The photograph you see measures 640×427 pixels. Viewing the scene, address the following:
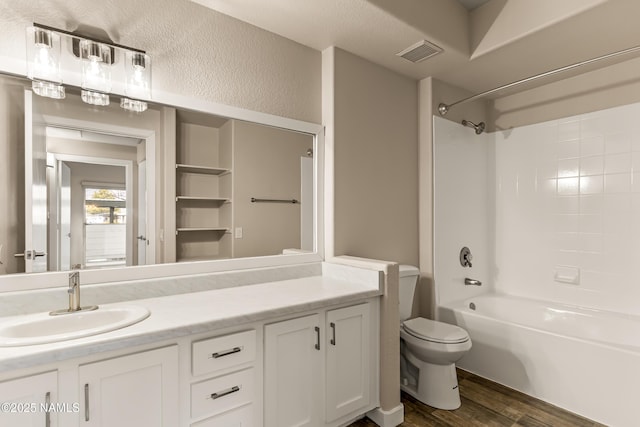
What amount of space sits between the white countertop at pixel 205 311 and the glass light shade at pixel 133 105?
3.09 feet

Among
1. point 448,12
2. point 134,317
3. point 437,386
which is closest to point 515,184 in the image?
point 448,12

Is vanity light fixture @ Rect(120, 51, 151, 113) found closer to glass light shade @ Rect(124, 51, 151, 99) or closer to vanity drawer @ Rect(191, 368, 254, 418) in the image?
glass light shade @ Rect(124, 51, 151, 99)

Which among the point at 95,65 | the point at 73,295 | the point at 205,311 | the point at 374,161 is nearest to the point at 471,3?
the point at 374,161

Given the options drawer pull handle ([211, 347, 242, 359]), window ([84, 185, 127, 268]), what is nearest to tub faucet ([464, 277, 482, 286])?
drawer pull handle ([211, 347, 242, 359])

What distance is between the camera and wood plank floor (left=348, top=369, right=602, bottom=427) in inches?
74.9

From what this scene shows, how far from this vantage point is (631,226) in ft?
7.83

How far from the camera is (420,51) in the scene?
2268 mm

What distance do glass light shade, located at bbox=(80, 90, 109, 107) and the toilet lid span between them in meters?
2.18

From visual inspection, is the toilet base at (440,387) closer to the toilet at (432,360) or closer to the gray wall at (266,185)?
the toilet at (432,360)

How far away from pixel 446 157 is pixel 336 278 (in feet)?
5.01

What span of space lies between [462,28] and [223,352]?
2556 millimetres

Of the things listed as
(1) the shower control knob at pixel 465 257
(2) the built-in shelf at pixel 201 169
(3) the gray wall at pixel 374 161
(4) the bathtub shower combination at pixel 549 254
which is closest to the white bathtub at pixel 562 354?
(4) the bathtub shower combination at pixel 549 254

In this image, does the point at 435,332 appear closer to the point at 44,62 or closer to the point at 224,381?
the point at 224,381

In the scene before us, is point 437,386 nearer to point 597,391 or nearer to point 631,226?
point 597,391
